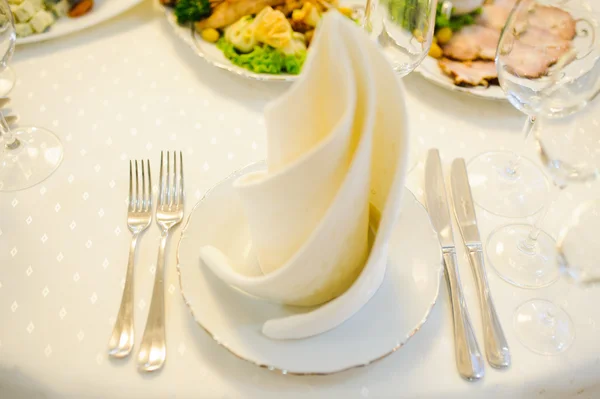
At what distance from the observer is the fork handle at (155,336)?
2.15 feet

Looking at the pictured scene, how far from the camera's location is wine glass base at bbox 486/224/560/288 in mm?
771

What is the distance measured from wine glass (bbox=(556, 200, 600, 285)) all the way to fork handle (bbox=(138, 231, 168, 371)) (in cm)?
55

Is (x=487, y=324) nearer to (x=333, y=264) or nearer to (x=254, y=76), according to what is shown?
(x=333, y=264)

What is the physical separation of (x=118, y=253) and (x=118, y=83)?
47 cm

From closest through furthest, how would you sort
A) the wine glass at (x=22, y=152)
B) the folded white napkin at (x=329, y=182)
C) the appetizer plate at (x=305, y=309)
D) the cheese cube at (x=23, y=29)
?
the folded white napkin at (x=329, y=182) < the appetizer plate at (x=305, y=309) < the wine glass at (x=22, y=152) < the cheese cube at (x=23, y=29)

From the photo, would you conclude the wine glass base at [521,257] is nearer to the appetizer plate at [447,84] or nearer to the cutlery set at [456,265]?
the cutlery set at [456,265]

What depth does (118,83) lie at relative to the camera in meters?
1.09

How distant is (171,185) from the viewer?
86 centimetres

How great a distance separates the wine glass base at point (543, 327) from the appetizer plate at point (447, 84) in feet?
1.49

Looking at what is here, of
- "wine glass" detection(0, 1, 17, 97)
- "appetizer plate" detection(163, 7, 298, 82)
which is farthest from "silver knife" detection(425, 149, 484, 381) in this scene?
"wine glass" detection(0, 1, 17, 97)

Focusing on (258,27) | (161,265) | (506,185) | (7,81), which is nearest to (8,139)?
(7,81)

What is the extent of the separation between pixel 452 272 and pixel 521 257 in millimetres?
146

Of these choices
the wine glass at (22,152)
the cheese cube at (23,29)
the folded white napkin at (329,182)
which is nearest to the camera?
the folded white napkin at (329,182)

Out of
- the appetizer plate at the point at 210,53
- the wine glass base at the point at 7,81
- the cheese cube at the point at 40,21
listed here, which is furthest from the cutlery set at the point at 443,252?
the cheese cube at the point at 40,21
